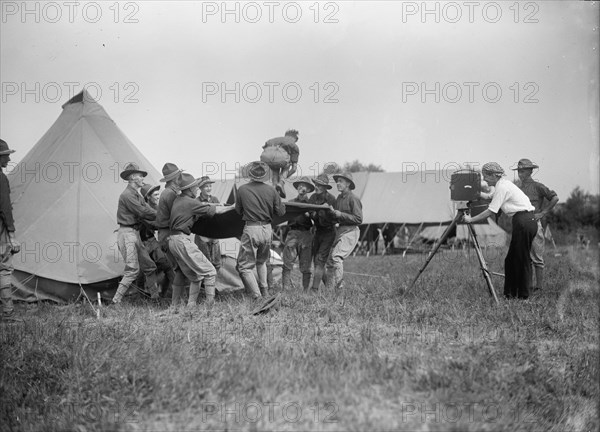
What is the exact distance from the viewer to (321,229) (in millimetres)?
9695

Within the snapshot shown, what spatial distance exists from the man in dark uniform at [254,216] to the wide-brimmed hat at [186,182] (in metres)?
0.58

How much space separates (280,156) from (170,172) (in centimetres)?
161

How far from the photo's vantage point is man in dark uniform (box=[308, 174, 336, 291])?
9.52 m

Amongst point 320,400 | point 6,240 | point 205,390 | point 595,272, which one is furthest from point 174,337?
point 595,272

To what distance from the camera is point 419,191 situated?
26438 mm

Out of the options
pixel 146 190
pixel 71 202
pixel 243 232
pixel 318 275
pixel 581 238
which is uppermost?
pixel 146 190

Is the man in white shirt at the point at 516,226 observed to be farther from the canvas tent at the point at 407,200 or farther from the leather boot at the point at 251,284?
the canvas tent at the point at 407,200

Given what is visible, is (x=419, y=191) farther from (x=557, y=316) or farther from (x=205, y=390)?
(x=205, y=390)

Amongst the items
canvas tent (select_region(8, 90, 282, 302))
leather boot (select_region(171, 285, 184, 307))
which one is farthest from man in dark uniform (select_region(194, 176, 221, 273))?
leather boot (select_region(171, 285, 184, 307))

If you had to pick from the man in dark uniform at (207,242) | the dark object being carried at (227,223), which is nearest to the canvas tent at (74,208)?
the man in dark uniform at (207,242)

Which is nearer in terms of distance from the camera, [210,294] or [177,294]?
[210,294]

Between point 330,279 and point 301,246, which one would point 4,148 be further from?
point 330,279

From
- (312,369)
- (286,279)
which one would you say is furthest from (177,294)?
(312,369)

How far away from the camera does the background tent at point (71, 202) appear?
30.5ft
